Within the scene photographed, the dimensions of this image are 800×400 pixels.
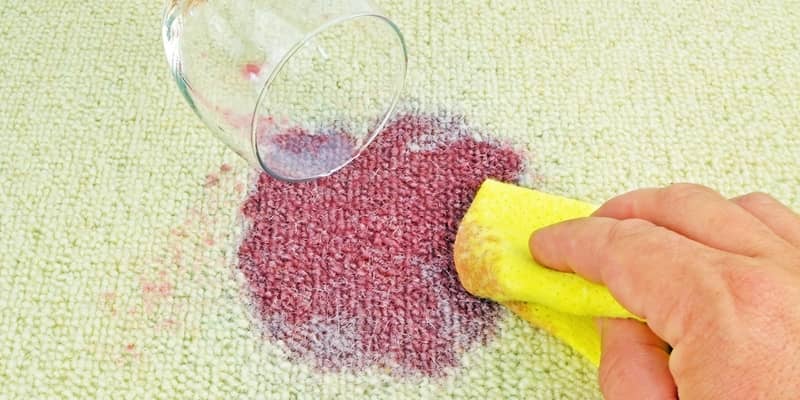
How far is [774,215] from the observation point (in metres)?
0.45

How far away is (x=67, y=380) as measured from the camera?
21.0 inches

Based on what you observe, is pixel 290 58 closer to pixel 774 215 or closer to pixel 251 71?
pixel 251 71

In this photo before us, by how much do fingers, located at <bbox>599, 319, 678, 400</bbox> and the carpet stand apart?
0.24 feet

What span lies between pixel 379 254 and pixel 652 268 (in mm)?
216

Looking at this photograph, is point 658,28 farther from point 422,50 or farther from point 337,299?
point 337,299

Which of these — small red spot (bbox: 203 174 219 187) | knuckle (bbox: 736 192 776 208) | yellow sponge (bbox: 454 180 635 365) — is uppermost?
knuckle (bbox: 736 192 776 208)

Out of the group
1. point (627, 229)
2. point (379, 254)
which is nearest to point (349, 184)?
point (379, 254)

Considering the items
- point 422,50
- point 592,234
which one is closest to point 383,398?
point 592,234

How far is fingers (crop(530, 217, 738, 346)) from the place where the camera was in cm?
40

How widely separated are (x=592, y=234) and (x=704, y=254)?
7 cm

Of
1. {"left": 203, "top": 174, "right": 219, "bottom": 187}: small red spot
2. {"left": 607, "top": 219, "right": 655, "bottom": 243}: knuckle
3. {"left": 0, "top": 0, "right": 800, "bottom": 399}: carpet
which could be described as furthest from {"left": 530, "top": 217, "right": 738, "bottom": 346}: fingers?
{"left": 203, "top": 174, "right": 219, "bottom": 187}: small red spot

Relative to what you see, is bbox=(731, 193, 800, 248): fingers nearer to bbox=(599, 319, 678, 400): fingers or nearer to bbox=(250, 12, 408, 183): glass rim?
bbox=(599, 319, 678, 400): fingers

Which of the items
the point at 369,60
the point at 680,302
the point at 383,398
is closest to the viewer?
the point at 680,302

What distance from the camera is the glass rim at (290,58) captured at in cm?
48
